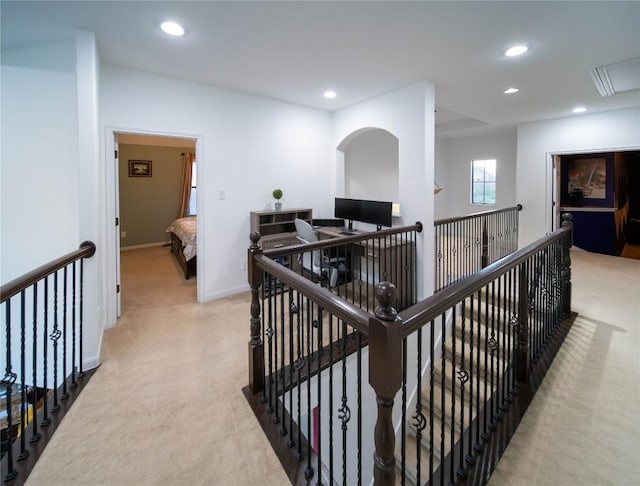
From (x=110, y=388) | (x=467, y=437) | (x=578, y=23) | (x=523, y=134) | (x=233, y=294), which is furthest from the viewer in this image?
(x=523, y=134)

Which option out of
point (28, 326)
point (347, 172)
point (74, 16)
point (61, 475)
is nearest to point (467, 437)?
point (61, 475)

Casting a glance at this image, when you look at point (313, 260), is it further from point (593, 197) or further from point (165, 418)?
point (593, 197)

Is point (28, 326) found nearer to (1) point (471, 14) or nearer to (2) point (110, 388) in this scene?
(2) point (110, 388)

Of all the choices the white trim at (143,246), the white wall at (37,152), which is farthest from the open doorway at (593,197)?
the white trim at (143,246)

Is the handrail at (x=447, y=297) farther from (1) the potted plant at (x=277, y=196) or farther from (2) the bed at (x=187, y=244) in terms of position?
(2) the bed at (x=187, y=244)

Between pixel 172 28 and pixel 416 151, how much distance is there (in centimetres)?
270

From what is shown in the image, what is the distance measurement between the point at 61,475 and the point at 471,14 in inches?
148

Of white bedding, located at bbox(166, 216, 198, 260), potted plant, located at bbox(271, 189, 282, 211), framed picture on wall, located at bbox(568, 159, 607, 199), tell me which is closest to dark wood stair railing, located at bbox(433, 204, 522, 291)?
framed picture on wall, located at bbox(568, 159, 607, 199)

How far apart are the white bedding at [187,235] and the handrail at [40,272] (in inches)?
77.7

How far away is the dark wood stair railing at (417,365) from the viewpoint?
3.65ft

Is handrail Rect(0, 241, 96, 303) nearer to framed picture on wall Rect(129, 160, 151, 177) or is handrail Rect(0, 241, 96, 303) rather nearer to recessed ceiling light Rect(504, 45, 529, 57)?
recessed ceiling light Rect(504, 45, 529, 57)

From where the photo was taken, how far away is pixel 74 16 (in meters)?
2.38

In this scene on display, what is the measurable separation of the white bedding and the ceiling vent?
5.17 m

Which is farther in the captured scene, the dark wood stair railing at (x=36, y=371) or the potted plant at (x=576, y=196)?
the potted plant at (x=576, y=196)
